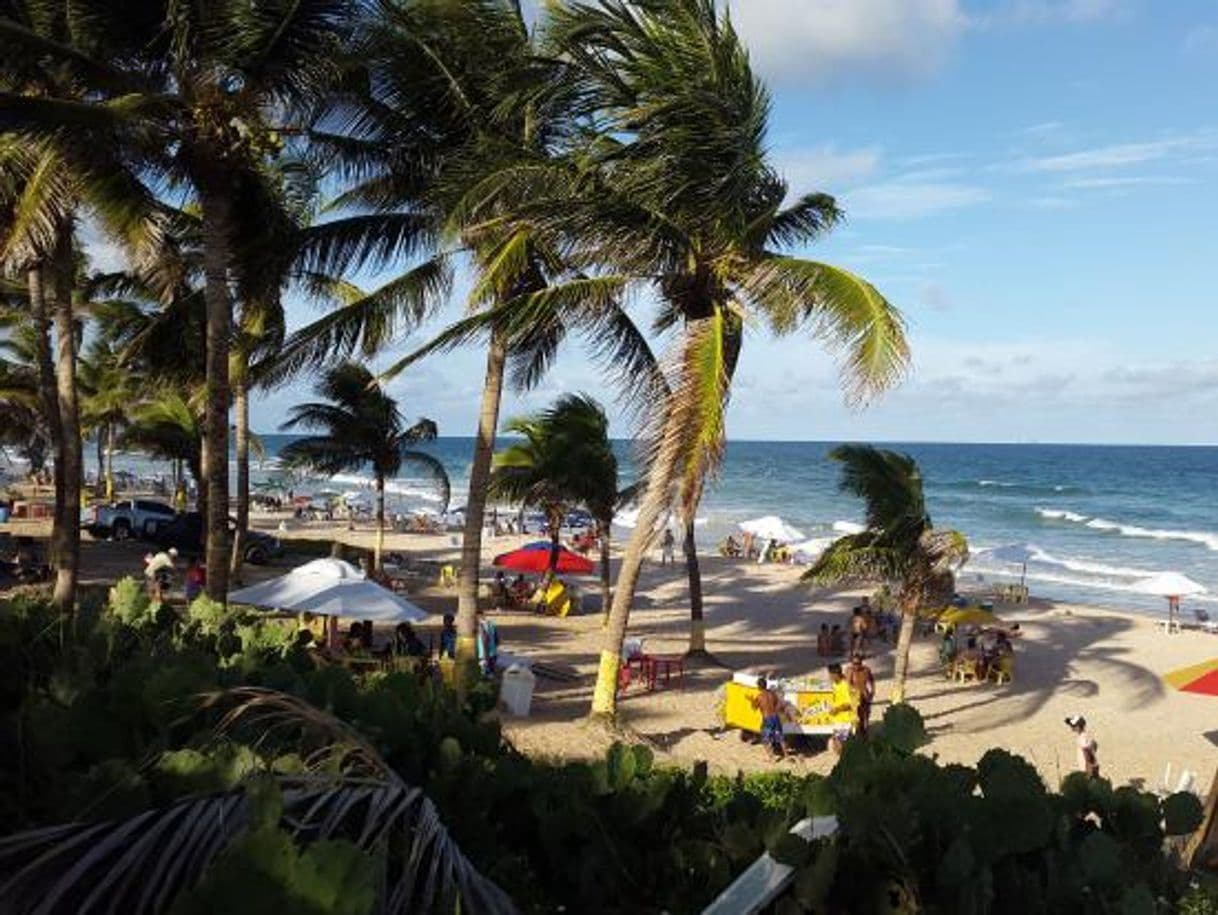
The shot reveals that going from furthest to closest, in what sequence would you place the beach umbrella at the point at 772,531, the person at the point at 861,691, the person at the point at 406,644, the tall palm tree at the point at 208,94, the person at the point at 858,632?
1. the beach umbrella at the point at 772,531
2. the person at the point at 858,632
3. the person at the point at 406,644
4. the person at the point at 861,691
5. the tall palm tree at the point at 208,94

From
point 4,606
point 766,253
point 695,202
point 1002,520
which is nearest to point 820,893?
point 4,606

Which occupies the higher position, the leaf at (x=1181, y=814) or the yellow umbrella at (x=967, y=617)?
the leaf at (x=1181, y=814)

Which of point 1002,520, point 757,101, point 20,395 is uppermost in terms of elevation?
point 757,101

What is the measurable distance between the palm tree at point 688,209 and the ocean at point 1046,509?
840mm

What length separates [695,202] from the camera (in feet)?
32.5

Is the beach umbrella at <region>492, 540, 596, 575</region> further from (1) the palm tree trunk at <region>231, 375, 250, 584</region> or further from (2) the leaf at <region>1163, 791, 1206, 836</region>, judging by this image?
(2) the leaf at <region>1163, 791, 1206, 836</region>

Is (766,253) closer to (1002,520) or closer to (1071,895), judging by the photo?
(1071,895)

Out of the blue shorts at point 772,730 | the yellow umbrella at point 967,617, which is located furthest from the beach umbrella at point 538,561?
the blue shorts at point 772,730

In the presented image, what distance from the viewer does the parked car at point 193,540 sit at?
85.6 feet

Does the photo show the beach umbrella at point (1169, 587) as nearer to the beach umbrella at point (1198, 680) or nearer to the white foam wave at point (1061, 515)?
the beach umbrella at point (1198, 680)

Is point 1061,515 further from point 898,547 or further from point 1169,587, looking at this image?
point 898,547

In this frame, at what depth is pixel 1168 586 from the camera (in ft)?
83.0

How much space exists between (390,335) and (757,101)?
4.51 meters

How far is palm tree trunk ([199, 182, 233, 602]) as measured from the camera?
34.3ft
